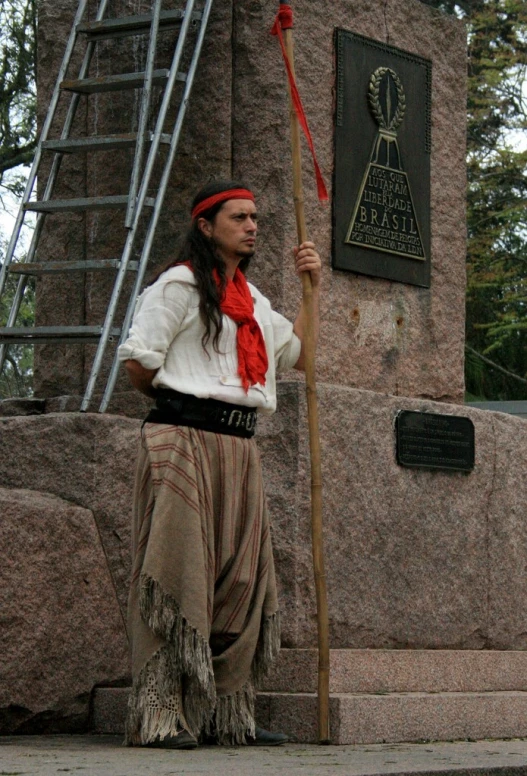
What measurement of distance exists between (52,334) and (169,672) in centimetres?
173

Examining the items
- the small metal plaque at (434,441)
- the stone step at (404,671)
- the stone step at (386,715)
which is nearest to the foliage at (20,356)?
the small metal plaque at (434,441)

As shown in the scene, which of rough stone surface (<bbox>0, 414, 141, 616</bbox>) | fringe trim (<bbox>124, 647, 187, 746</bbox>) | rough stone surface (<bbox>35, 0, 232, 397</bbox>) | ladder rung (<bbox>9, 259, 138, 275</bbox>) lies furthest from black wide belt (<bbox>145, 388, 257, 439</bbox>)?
rough stone surface (<bbox>35, 0, 232, 397</bbox>)

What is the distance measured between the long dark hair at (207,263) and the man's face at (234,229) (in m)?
0.02

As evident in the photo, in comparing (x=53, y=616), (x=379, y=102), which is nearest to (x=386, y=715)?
(x=53, y=616)

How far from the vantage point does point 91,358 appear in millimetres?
6422

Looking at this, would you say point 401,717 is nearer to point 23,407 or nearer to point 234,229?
point 234,229

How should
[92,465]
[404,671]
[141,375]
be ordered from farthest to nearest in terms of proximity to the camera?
[404,671], [92,465], [141,375]

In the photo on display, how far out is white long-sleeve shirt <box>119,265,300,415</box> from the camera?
189 inches

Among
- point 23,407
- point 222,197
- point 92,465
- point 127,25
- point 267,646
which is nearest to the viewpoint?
point 267,646

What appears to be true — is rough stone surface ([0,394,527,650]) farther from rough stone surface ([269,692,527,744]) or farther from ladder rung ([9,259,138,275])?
ladder rung ([9,259,138,275])

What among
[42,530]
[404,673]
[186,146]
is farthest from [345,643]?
→ [186,146]

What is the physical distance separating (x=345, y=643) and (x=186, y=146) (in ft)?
7.02

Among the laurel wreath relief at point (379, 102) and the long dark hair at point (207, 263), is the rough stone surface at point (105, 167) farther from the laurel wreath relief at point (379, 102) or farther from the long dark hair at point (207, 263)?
the long dark hair at point (207, 263)

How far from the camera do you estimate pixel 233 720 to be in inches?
192
